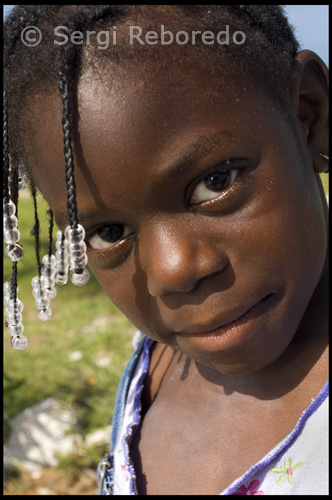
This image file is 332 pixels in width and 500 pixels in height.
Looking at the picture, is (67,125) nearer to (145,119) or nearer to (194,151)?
(145,119)

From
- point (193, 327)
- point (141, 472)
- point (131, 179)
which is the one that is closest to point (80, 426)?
point (141, 472)

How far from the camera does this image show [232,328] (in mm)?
1503

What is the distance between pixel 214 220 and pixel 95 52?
0.44 meters

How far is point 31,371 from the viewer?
11.8ft

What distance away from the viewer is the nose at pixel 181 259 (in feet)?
4.61

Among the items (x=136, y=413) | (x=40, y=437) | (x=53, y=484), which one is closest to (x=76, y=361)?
(x=40, y=437)

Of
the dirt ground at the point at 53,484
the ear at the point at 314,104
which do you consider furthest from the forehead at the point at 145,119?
the dirt ground at the point at 53,484

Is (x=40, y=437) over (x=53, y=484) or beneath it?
over

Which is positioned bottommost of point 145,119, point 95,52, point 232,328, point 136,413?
point 136,413

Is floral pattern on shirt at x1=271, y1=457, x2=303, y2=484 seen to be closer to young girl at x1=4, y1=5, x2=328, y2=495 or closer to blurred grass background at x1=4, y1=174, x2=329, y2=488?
young girl at x1=4, y1=5, x2=328, y2=495

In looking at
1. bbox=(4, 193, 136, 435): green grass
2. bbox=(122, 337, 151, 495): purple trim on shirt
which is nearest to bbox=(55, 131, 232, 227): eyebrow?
bbox=(122, 337, 151, 495): purple trim on shirt

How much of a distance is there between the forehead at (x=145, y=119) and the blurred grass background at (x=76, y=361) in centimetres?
130

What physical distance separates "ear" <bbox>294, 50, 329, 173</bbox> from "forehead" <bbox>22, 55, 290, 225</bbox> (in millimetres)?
232

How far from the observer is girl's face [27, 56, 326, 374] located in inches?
54.1
